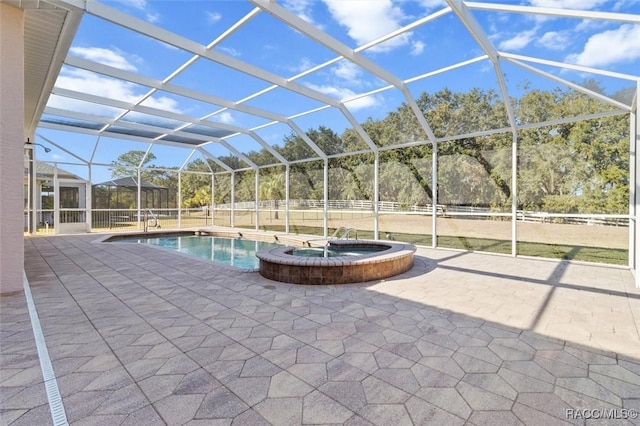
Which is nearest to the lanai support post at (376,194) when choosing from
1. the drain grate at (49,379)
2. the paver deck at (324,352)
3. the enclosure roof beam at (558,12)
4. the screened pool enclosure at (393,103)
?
the screened pool enclosure at (393,103)

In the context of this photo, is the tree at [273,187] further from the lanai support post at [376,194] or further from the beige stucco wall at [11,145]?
the beige stucco wall at [11,145]

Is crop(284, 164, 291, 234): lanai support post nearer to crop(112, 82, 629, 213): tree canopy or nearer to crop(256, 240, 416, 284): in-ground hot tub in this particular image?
crop(112, 82, 629, 213): tree canopy

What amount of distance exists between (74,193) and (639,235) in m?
17.6

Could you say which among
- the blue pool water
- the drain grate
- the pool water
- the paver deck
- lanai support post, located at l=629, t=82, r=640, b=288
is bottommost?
the blue pool water

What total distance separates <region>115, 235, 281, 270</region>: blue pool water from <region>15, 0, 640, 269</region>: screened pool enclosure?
8.38 feet

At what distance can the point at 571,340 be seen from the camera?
110 inches

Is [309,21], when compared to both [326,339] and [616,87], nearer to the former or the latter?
[326,339]

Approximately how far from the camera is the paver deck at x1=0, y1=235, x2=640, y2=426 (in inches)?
72.0

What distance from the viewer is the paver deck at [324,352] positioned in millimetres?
1828

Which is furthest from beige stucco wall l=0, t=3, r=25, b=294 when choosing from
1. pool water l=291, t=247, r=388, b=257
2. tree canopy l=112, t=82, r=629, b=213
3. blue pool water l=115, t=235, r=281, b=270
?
tree canopy l=112, t=82, r=629, b=213

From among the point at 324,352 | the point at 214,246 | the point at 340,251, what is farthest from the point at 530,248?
the point at 214,246

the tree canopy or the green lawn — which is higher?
the tree canopy

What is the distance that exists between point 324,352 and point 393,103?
6937 mm

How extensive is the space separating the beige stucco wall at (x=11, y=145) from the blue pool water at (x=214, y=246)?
410 cm
